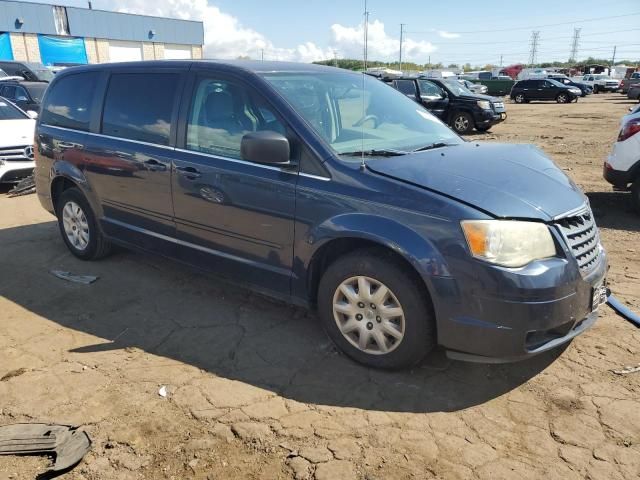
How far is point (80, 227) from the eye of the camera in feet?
17.2

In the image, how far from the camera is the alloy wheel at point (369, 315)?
3.06m

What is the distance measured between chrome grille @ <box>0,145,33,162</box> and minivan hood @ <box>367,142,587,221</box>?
292 inches

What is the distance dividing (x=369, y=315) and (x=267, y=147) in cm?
120

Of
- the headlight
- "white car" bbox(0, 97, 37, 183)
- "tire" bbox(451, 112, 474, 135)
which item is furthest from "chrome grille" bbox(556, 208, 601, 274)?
"tire" bbox(451, 112, 474, 135)

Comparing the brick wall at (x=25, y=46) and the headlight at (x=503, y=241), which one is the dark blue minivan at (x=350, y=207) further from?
the brick wall at (x=25, y=46)

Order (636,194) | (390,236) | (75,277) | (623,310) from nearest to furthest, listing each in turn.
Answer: (390,236)
(623,310)
(75,277)
(636,194)

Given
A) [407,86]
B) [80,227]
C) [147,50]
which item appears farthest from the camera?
[147,50]

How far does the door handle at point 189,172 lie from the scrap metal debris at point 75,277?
165cm

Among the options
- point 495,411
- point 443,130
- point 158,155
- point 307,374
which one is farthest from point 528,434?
point 158,155

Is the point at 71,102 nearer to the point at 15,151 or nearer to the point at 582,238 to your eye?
the point at 15,151

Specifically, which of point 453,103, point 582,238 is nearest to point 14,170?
point 582,238

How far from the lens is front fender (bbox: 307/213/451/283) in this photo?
2838mm

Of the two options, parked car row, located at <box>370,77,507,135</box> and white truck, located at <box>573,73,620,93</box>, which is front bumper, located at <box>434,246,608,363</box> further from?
white truck, located at <box>573,73,620,93</box>

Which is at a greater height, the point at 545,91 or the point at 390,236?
the point at 390,236
